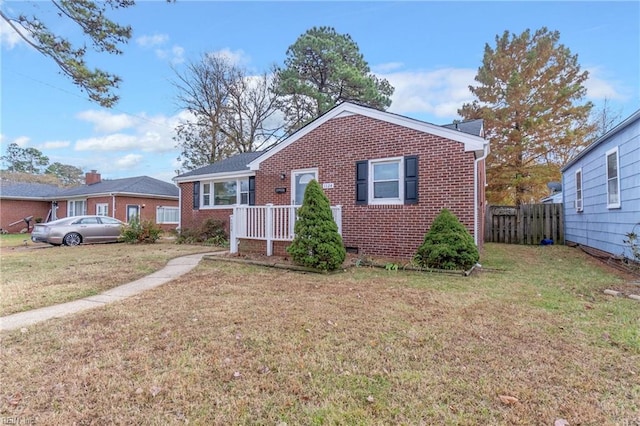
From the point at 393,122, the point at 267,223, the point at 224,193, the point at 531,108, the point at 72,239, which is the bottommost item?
the point at 72,239

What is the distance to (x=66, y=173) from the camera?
50.3 meters

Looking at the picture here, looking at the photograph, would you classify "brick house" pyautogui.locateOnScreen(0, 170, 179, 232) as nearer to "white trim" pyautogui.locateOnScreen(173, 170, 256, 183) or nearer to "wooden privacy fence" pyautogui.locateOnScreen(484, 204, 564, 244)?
"white trim" pyautogui.locateOnScreen(173, 170, 256, 183)

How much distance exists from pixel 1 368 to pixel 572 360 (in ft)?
16.3

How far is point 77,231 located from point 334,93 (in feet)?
57.2

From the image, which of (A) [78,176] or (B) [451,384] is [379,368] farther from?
(A) [78,176]

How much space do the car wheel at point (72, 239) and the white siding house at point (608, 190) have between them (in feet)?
60.5

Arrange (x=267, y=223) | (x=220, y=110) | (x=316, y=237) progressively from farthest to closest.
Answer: (x=220, y=110)
(x=267, y=223)
(x=316, y=237)

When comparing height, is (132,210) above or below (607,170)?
below

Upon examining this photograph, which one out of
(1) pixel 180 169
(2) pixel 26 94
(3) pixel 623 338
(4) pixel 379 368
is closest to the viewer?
(4) pixel 379 368

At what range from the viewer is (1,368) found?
280 centimetres

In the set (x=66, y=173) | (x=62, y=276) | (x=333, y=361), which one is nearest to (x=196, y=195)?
(x=62, y=276)

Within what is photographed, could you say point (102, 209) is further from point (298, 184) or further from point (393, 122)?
point (393, 122)

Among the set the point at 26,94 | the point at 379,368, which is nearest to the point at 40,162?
the point at 26,94

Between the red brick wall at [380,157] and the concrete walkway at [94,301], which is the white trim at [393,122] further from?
the concrete walkway at [94,301]
